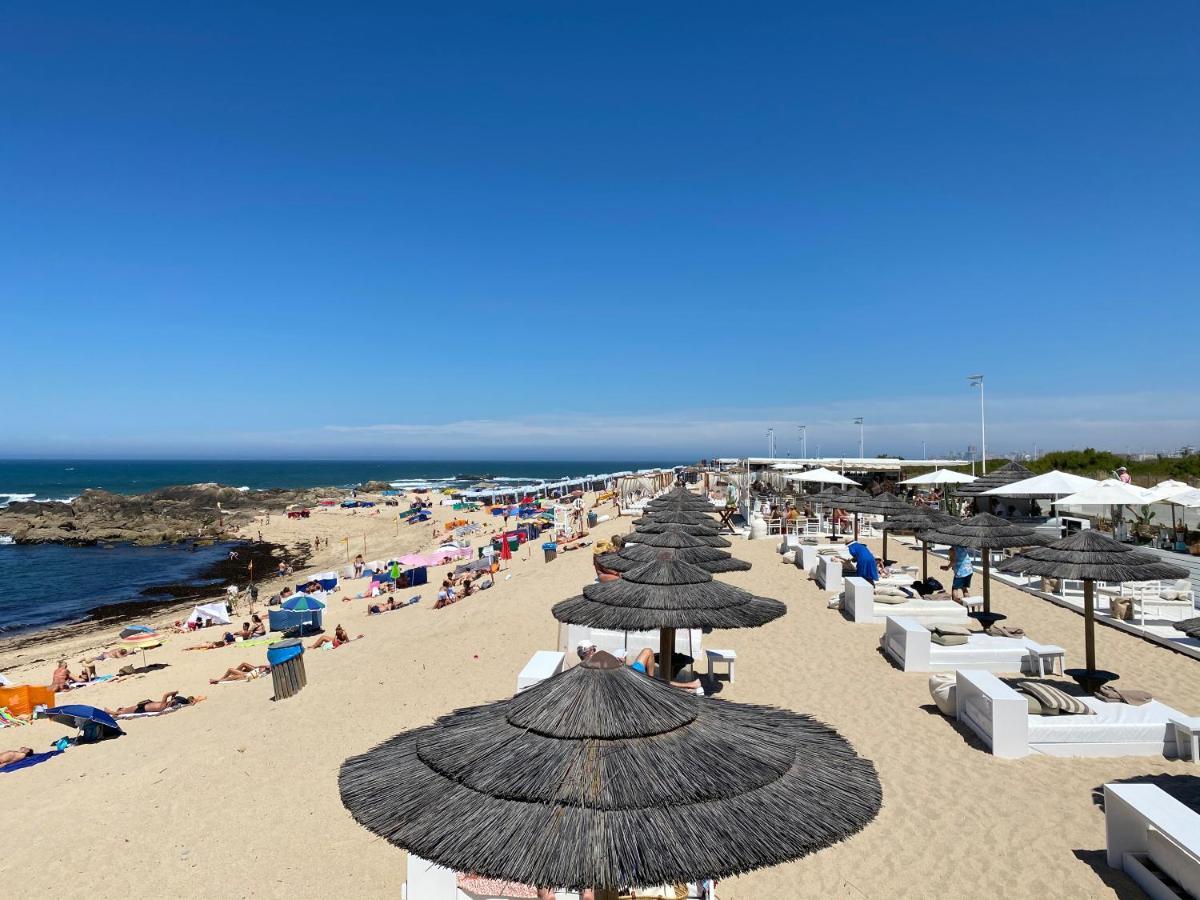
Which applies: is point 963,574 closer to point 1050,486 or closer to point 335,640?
point 1050,486

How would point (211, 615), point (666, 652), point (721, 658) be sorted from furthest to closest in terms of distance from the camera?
point (211, 615)
point (721, 658)
point (666, 652)

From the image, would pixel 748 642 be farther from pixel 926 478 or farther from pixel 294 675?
pixel 926 478

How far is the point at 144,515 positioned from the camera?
5094cm

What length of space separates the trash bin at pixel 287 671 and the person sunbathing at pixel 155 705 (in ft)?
7.42

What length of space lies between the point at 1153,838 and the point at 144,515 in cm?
5992

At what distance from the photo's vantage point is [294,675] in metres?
10.7

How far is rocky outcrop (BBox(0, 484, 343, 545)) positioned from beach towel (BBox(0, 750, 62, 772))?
37009 millimetres

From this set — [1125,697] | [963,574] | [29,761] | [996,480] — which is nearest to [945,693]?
[1125,697]

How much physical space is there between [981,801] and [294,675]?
949 centimetres

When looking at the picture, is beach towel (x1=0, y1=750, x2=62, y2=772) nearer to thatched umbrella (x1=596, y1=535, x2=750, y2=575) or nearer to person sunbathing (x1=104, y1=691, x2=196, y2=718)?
person sunbathing (x1=104, y1=691, x2=196, y2=718)

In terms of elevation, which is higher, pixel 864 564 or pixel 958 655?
pixel 864 564

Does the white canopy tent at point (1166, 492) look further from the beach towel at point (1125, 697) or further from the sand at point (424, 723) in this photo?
the beach towel at point (1125, 697)

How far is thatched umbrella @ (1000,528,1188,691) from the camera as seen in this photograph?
716 centimetres

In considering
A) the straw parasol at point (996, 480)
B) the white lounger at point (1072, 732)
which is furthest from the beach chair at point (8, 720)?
the straw parasol at point (996, 480)
